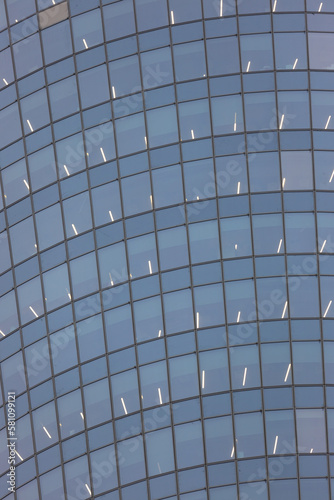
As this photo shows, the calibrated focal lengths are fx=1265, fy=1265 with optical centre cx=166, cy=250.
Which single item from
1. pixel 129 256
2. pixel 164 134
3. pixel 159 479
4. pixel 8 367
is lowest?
pixel 159 479

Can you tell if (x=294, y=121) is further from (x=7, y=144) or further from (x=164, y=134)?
(x=7, y=144)

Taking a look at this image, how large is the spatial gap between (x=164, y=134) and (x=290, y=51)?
692 cm

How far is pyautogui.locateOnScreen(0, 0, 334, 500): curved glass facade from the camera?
189 ft

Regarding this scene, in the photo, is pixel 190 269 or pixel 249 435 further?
pixel 190 269

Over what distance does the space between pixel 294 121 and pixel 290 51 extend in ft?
10.6

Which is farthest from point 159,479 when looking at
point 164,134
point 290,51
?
A: point 290,51

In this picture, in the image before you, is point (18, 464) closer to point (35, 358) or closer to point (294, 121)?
point (35, 358)

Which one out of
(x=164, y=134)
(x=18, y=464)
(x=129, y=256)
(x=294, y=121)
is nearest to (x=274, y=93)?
(x=294, y=121)

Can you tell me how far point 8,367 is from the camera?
196ft

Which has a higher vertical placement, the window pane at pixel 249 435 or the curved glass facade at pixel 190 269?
the curved glass facade at pixel 190 269

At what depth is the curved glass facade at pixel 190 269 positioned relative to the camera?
189ft

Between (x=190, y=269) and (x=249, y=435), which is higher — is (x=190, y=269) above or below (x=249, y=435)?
above

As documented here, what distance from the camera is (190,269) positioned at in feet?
191

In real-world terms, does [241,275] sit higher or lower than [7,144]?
lower
